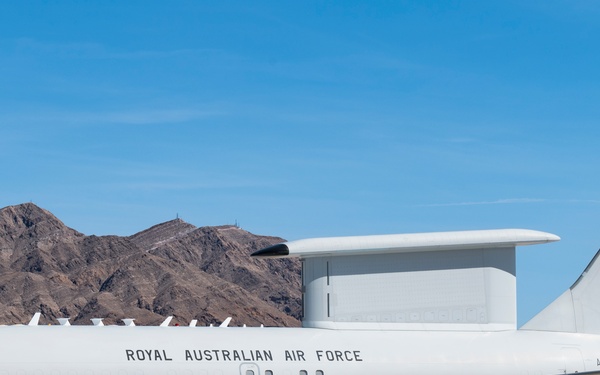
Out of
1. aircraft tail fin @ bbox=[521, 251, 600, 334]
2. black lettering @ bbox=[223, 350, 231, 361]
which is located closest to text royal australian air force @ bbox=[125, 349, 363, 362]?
black lettering @ bbox=[223, 350, 231, 361]

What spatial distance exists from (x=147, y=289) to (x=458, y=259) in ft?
495

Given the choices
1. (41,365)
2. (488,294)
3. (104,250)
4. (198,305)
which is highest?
(104,250)

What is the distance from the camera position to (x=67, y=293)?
561 feet

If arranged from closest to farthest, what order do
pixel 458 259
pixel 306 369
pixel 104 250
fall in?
A: 1. pixel 306 369
2. pixel 458 259
3. pixel 104 250

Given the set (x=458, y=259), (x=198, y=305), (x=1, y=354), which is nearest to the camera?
(x=1, y=354)

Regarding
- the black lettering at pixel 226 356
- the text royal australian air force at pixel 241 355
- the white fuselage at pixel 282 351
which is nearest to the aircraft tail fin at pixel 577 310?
the white fuselage at pixel 282 351

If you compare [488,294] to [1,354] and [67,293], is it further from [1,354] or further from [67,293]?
[67,293]

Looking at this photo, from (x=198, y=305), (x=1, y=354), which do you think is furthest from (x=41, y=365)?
(x=198, y=305)

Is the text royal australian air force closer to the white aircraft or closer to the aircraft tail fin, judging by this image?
the white aircraft

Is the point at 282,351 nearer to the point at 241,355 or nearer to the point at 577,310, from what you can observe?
the point at 241,355

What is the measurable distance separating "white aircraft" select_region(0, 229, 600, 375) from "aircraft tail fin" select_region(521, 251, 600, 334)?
0.09ft

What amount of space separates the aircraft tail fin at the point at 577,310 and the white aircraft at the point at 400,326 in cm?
3

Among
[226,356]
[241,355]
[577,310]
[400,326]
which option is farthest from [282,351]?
[577,310]

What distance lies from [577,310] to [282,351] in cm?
845
